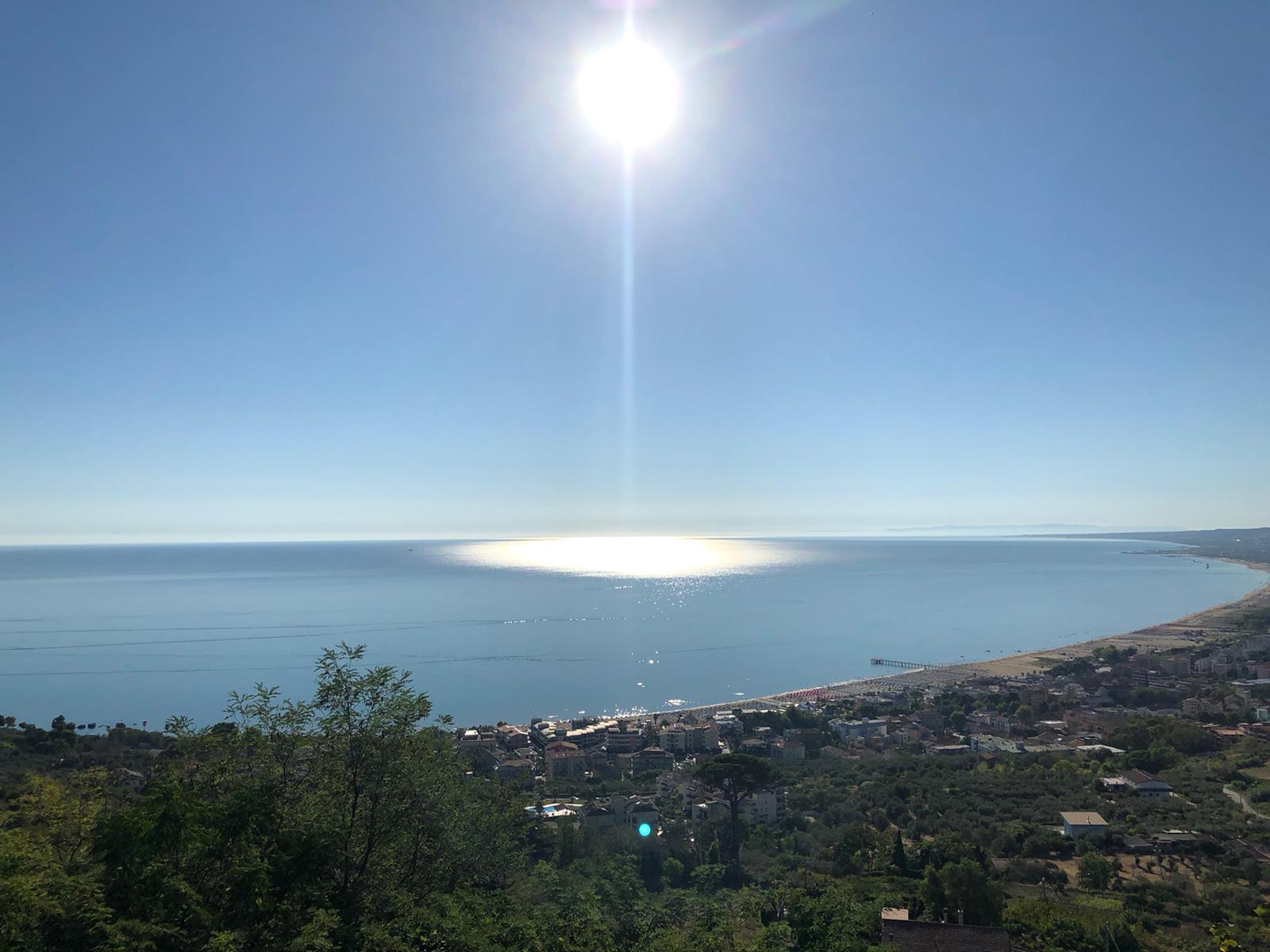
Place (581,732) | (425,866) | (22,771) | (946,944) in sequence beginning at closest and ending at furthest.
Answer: (425,866) → (946,944) → (22,771) → (581,732)

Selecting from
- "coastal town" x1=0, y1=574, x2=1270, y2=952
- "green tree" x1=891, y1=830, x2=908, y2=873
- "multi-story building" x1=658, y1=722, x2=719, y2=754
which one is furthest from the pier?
"green tree" x1=891, y1=830, x2=908, y2=873

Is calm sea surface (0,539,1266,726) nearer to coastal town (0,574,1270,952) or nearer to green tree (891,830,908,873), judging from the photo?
coastal town (0,574,1270,952)

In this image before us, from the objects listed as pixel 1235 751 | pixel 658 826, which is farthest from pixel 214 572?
pixel 1235 751

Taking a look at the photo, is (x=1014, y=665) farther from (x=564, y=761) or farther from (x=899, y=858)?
(x=899, y=858)

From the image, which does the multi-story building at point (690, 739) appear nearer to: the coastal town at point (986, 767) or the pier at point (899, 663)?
the coastal town at point (986, 767)

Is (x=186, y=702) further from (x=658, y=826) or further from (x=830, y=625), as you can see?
(x=830, y=625)

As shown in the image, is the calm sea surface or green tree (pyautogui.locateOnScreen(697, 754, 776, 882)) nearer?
green tree (pyautogui.locateOnScreen(697, 754, 776, 882))
